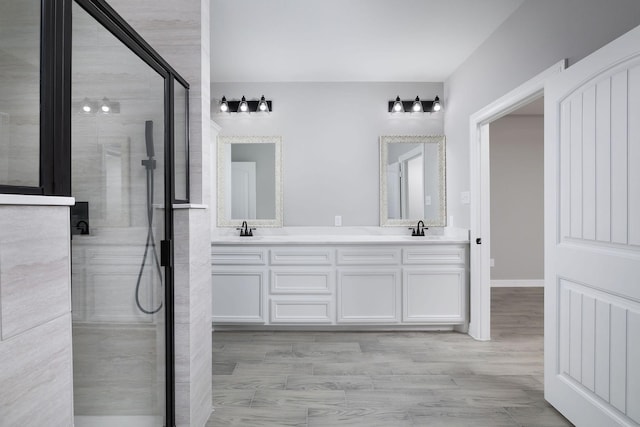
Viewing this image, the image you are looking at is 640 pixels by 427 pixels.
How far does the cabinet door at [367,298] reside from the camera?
11.4ft

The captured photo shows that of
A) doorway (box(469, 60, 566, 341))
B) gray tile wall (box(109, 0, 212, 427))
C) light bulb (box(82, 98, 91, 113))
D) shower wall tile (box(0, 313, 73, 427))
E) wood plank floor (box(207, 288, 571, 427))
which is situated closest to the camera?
shower wall tile (box(0, 313, 73, 427))

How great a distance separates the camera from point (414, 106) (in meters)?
3.99

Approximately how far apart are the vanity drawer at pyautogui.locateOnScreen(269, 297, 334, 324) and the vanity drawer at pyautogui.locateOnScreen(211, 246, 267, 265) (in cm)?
39

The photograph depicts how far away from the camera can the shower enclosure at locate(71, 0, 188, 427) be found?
3.58 ft

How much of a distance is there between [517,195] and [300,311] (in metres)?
3.71

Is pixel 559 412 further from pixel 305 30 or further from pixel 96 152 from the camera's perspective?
pixel 305 30

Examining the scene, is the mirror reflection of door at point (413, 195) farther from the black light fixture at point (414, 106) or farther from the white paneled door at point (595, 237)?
the white paneled door at point (595, 237)

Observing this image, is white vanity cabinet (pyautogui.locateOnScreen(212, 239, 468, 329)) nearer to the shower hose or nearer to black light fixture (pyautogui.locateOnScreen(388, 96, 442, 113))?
black light fixture (pyautogui.locateOnScreen(388, 96, 442, 113))

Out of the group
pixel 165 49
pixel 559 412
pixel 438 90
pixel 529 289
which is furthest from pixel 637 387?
pixel 529 289

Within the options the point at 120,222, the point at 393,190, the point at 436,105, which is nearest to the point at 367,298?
the point at 393,190

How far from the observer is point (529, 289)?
17.1 feet

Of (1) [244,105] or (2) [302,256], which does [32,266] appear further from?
(1) [244,105]

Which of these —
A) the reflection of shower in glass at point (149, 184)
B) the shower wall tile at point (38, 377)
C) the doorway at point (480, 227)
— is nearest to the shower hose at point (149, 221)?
the reflection of shower in glass at point (149, 184)

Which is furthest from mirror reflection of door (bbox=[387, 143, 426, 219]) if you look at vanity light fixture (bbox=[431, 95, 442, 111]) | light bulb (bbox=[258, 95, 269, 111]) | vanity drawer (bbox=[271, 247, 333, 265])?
light bulb (bbox=[258, 95, 269, 111])
